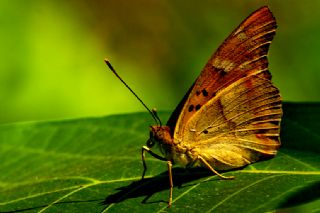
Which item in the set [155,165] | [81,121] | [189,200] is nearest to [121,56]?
[81,121]

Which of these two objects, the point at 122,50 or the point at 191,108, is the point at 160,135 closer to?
the point at 191,108

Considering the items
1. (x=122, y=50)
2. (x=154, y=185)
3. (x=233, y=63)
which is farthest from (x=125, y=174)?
(x=122, y=50)

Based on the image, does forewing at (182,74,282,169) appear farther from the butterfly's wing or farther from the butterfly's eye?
the butterfly's eye

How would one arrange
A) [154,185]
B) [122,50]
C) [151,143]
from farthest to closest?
[122,50] < [151,143] < [154,185]

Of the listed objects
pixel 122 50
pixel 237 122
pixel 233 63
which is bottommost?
pixel 122 50

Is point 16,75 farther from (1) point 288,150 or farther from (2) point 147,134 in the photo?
(1) point 288,150

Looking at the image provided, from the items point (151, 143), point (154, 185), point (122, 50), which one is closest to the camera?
point (154, 185)
